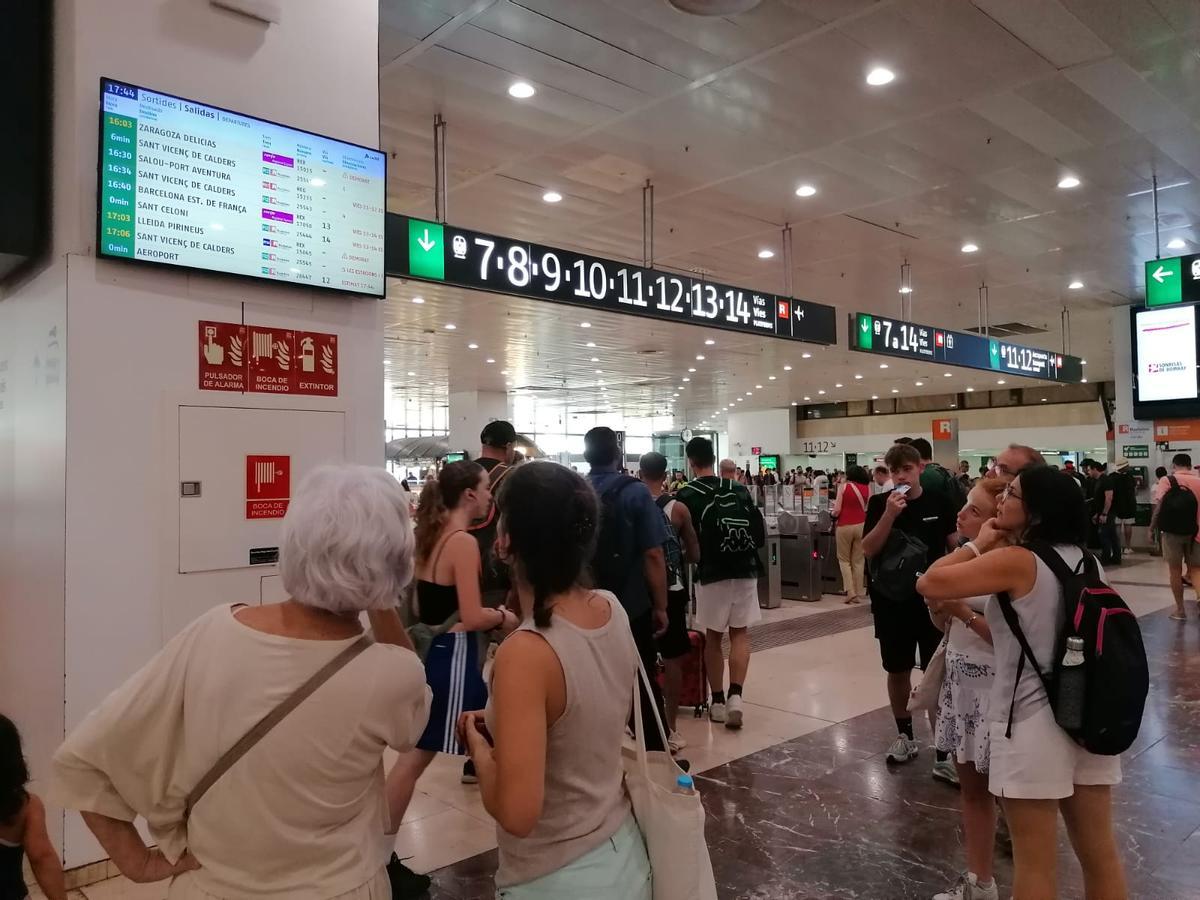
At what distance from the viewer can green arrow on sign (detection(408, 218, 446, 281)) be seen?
515 centimetres

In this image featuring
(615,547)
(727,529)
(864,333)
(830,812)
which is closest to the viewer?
(830,812)

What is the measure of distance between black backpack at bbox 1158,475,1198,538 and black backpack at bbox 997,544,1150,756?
7.70m

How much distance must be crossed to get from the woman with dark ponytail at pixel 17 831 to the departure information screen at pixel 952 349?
824 centimetres

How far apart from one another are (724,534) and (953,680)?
221 centimetres

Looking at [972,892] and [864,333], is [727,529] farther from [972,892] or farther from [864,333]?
[864,333]

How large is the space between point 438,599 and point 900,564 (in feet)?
7.46

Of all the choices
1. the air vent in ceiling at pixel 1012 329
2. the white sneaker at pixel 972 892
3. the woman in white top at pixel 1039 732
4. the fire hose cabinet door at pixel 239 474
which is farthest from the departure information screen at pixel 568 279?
the air vent in ceiling at pixel 1012 329

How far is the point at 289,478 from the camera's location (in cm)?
377

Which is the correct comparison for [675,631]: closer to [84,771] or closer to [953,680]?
[953,680]

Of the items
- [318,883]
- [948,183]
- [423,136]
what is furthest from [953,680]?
[948,183]

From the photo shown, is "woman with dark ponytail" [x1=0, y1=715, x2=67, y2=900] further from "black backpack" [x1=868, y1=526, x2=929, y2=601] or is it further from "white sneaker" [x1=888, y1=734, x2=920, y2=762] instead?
"white sneaker" [x1=888, y1=734, x2=920, y2=762]

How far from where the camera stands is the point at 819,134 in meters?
6.79

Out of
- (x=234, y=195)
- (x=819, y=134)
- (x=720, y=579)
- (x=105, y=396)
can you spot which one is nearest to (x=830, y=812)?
(x=720, y=579)

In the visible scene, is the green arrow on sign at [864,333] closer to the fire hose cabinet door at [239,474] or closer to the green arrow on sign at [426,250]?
the green arrow on sign at [426,250]
